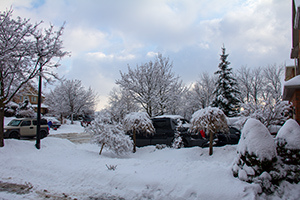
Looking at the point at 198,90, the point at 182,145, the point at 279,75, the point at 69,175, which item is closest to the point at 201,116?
the point at 182,145

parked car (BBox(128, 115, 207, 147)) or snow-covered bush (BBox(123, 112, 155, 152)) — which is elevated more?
snow-covered bush (BBox(123, 112, 155, 152))

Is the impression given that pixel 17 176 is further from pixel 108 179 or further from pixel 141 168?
pixel 141 168

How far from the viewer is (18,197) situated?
A: 4.61m

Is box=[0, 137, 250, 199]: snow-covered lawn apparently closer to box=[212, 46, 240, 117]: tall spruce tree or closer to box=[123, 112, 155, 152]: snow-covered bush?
box=[123, 112, 155, 152]: snow-covered bush

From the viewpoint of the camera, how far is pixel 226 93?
1086 inches

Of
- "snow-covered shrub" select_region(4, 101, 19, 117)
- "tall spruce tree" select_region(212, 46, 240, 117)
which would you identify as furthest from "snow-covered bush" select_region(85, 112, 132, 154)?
"snow-covered shrub" select_region(4, 101, 19, 117)

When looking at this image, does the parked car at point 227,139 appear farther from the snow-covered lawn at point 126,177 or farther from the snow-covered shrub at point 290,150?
the snow-covered shrub at point 290,150

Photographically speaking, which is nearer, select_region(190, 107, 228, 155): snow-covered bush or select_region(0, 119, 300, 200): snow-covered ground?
select_region(0, 119, 300, 200): snow-covered ground

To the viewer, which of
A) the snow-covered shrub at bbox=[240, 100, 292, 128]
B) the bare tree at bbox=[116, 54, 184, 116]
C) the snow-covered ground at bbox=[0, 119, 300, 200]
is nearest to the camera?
the snow-covered ground at bbox=[0, 119, 300, 200]

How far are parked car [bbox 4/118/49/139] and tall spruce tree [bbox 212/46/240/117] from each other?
20.3 m

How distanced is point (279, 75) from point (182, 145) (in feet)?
136

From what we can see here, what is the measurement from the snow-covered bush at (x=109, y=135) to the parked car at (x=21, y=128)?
1003cm

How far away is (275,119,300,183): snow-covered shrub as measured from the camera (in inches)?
174

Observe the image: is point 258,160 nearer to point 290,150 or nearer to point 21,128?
point 290,150
